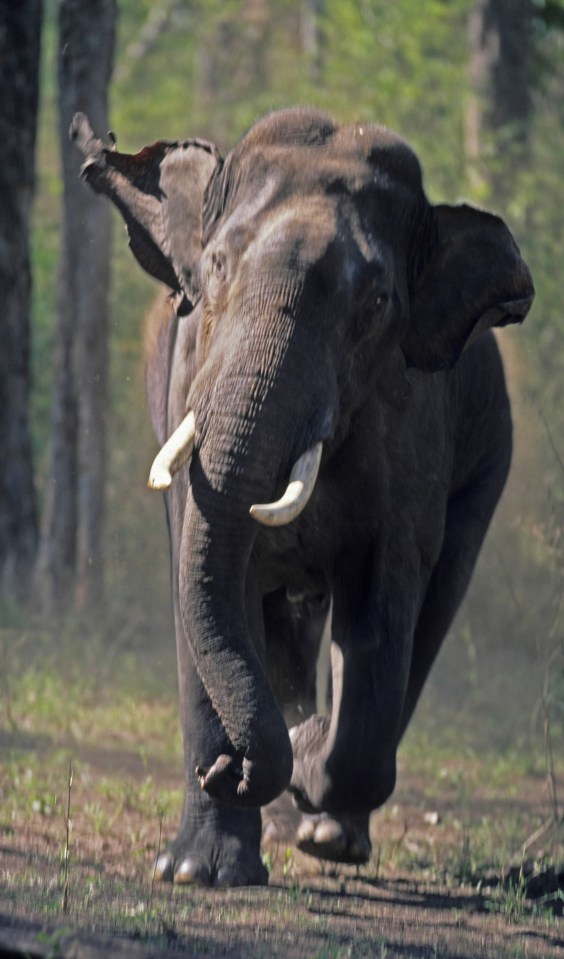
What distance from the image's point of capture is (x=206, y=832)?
18.9ft

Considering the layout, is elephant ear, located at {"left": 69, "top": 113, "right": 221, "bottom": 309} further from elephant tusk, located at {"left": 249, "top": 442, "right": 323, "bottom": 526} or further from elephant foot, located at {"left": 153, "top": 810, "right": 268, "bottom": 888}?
elephant foot, located at {"left": 153, "top": 810, "right": 268, "bottom": 888}

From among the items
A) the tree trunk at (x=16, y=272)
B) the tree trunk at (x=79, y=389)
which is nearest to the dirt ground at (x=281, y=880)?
the tree trunk at (x=16, y=272)

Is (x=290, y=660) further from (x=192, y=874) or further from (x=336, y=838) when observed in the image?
(x=192, y=874)

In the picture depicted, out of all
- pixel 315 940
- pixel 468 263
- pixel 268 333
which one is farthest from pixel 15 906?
pixel 468 263

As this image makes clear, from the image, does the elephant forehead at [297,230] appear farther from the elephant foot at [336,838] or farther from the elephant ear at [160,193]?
the elephant foot at [336,838]

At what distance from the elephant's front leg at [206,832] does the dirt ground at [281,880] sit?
122 mm

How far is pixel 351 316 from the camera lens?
5.52m

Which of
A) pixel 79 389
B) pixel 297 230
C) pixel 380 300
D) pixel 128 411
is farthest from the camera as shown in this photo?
pixel 128 411

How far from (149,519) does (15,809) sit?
20.5ft

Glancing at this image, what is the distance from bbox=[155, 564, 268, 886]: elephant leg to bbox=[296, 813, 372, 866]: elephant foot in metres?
0.38

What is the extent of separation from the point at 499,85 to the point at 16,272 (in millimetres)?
6599

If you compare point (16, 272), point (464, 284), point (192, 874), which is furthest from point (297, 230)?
point (16, 272)

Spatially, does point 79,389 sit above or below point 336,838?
below

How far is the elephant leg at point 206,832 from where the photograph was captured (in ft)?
18.6
